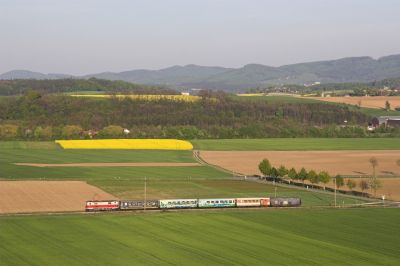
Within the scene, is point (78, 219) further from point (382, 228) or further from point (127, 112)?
point (127, 112)

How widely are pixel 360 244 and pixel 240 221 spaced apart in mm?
13107

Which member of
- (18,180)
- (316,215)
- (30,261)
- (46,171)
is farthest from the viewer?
(46,171)

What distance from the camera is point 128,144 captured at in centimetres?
13388

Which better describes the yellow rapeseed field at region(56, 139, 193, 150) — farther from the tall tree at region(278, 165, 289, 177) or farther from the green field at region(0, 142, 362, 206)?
the tall tree at region(278, 165, 289, 177)

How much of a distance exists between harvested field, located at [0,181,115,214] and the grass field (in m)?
5.77

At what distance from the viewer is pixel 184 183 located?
90.8 metres

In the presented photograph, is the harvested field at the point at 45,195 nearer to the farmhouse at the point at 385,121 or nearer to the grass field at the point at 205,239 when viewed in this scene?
the grass field at the point at 205,239

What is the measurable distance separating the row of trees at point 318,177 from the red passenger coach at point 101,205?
99.7 feet

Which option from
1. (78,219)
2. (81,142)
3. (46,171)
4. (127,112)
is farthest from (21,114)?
(78,219)

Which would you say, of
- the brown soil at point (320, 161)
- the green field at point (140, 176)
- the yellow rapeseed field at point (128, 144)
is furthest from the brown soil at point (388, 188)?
the yellow rapeseed field at point (128, 144)

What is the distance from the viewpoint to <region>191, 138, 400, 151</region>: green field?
132000 mm

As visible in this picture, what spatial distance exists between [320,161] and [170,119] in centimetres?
5938

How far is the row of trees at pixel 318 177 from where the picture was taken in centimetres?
8712

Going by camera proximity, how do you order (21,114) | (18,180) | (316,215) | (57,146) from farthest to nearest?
(21,114) → (57,146) → (18,180) → (316,215)
